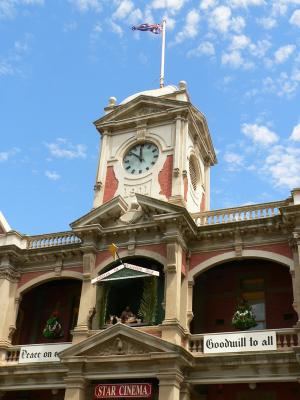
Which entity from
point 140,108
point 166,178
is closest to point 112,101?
point 140,108

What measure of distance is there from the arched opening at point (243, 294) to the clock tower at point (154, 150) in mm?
3329

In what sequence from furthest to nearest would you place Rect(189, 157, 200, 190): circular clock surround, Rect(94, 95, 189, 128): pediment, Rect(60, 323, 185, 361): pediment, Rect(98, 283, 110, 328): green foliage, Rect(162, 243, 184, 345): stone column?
Rect(189, 157, 200, 190): circular clock surround < Rect(94, 95, 189, 128): pediment < Rect(98, 283, 110, 328): green foliage < Rect(162, 243, 184, 345): stone column < Rect(60, 323, 185, 361): pediment

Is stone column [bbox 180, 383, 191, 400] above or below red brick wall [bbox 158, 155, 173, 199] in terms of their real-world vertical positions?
below

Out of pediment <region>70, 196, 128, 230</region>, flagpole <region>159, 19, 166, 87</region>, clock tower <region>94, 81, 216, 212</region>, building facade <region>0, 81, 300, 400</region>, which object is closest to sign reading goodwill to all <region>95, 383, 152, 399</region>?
building facade <region>0, 81, 300, 400</region>

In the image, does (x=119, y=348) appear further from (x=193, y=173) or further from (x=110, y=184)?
(x=193, y=173)

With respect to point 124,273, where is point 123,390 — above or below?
below

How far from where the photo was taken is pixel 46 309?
2606 cm

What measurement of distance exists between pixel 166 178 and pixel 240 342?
7841 mm

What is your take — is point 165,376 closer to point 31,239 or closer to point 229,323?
point 229,323

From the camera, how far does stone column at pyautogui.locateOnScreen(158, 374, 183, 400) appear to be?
17953 millimetres

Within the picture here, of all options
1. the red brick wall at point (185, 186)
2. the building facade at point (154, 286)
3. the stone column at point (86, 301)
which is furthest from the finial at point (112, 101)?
the stone column at point (86, 301)

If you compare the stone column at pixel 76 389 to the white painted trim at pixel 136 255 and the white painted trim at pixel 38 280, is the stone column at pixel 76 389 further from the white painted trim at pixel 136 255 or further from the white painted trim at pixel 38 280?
the white painted trim at pixel 38 280

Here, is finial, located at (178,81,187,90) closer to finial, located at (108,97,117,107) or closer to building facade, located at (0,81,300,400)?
building facade, located at (0,81,300,400)

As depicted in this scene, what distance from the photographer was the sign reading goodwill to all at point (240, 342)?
18.5 metres
